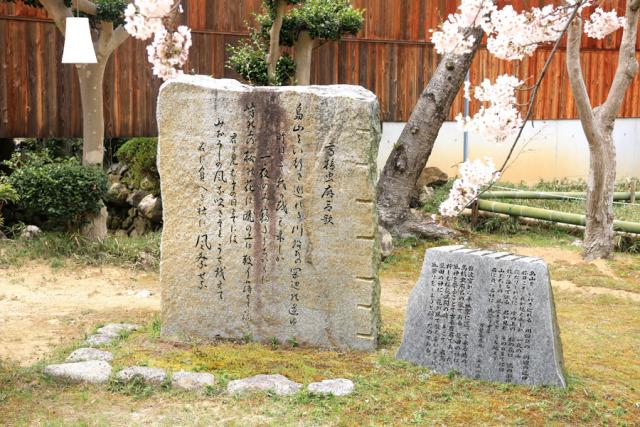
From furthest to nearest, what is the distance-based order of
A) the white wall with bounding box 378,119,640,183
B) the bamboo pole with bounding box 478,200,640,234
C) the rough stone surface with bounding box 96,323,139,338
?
the white wall with bounding box 378,119,640,183
the bamboo pole with bounding box 478,200,640,234
the rough stone surface with bounding box 96,323,139,338

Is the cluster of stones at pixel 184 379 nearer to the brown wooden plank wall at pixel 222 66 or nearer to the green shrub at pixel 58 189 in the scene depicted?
the green shrub at pixel 58 189

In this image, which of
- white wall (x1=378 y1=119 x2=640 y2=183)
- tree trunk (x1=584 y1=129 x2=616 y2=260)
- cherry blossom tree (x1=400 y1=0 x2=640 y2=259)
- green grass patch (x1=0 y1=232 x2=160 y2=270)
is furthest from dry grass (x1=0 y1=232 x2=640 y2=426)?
white wall (x1=378 y1=119 x2=640 y2=183)

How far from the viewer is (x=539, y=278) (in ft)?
18.6

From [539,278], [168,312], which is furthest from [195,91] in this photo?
[539,278]

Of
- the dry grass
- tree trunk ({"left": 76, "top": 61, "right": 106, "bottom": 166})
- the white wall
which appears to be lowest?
the dry grass

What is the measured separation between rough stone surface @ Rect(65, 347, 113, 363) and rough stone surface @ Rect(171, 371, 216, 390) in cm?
68

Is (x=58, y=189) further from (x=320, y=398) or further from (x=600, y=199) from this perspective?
(x=600, y=199)

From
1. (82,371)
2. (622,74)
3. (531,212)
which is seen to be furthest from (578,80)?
(82,371)

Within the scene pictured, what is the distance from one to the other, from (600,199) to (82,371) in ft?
24.2

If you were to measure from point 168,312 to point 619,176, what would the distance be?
41.3 ft

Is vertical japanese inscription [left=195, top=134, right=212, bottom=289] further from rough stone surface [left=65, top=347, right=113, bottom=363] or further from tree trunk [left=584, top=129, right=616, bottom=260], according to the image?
tree trunk [left=584, top=129, right=616, bottom=260]

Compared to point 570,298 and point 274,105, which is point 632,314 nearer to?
point 570,298

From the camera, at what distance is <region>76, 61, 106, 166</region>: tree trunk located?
10.3 m

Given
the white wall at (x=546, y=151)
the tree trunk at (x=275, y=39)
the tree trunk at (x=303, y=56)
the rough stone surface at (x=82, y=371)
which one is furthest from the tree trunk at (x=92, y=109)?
the white wall at (x=546, y=151)
